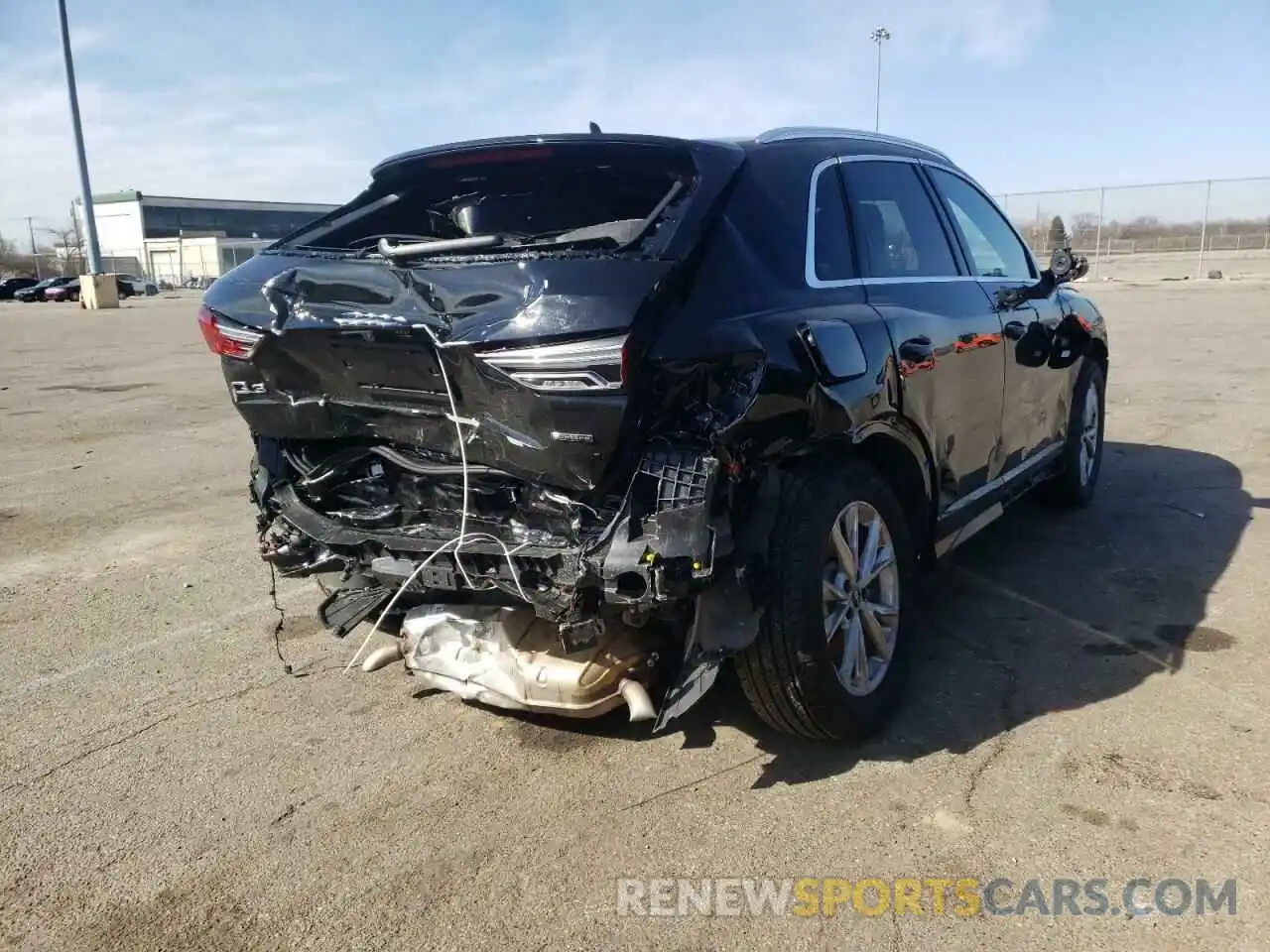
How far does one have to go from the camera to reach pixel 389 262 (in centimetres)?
297

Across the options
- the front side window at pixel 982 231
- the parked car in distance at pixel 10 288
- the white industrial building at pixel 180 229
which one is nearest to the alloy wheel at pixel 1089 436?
the front side window at pixel 982 231

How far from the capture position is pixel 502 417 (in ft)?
9.04

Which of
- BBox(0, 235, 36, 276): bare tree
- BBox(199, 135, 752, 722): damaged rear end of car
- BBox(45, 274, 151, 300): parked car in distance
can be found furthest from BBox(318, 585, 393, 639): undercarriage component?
BBox(0, 235, 36, 276): bare tree

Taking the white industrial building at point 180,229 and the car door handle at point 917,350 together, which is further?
the white industrial building at point 180,229

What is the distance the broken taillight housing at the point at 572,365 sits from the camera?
258cm

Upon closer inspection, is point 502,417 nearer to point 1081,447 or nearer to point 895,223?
point 895,223

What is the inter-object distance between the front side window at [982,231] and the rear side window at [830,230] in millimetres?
1001

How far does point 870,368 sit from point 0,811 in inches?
116

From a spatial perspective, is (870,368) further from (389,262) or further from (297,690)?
(297,690)

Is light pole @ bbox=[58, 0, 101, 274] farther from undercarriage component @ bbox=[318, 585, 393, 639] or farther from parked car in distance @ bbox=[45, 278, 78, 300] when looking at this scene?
undercarriage component @ bbox=[318, 585, 393, 639]

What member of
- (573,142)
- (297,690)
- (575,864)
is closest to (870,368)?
(573,142)

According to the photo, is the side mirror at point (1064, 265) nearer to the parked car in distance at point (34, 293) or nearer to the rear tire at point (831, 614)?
the rear tire at point (831, 614)

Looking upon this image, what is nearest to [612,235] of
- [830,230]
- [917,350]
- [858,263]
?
[830,230]

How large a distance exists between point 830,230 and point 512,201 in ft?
3.63
